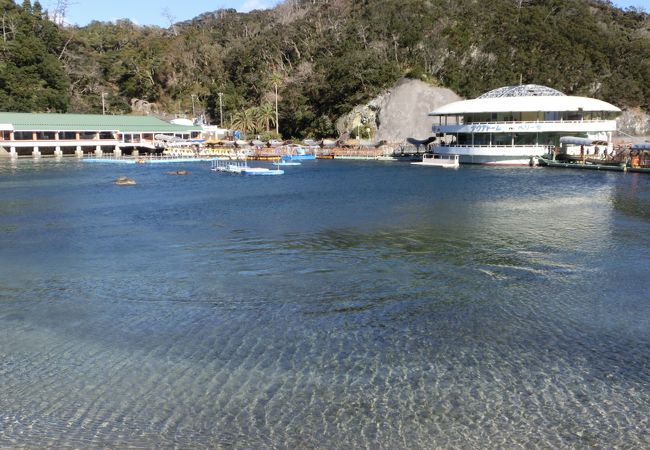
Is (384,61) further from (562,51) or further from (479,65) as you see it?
(562,51)

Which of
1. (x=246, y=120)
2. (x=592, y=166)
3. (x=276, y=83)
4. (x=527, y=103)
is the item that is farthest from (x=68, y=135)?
(x=592, y=166)

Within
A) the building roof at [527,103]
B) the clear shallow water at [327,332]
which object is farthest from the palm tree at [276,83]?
Result: the clear shallow water at [327,332]

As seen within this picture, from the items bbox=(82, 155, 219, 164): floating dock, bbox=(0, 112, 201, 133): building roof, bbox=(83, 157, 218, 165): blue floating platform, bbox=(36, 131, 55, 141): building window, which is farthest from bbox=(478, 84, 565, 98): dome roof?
bbox=(36, 131, 55, 141): building window

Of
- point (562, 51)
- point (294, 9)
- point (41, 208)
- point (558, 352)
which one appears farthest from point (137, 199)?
point (294, 9)

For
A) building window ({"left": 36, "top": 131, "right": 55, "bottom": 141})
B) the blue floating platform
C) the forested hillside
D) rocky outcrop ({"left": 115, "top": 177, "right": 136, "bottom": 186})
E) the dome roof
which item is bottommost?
rocky outcrop ({"left": 115, "top": 177, "right": 136, "bottom": 186})

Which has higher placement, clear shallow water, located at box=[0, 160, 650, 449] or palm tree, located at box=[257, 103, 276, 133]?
palm tree, located at box=[257, 103, 276, 133]

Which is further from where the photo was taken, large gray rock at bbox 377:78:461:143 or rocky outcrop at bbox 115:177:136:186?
large gray rock at bbox 377:78:461:143

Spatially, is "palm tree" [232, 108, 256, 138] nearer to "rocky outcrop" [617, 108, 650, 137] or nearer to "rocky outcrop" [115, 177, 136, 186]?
"rocky outcrop" [115, 177, 136, 186]

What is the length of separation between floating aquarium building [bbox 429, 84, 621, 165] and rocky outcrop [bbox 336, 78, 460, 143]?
2111 cm

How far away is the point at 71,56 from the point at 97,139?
4242 cm

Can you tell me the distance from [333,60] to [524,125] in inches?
1810

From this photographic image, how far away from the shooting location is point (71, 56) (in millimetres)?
123750

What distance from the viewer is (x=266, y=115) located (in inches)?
4190

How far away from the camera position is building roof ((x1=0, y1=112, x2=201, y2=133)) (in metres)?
86.0
